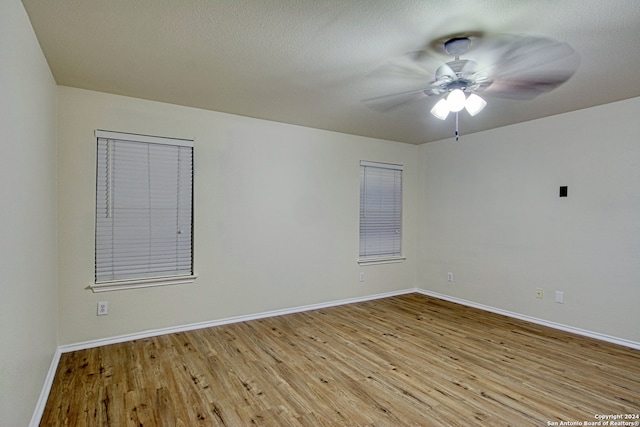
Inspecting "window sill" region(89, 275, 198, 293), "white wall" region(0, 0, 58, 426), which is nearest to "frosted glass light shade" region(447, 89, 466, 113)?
"white wall" region(0, 0, 58, 426)

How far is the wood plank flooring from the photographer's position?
216cm

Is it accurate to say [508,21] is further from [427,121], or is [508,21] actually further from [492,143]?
[492,143]

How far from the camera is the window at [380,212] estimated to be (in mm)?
5020

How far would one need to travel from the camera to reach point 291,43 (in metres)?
2.22

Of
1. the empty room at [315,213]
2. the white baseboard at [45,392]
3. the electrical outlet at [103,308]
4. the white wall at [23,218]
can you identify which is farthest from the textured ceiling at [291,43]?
the white baseboard at [45,392]

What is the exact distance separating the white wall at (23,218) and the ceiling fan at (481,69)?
2250 millimetres

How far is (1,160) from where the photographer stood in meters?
1.50

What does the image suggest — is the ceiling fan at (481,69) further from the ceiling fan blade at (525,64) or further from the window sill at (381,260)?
the window sill at (381,260)

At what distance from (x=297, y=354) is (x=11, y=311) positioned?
2095 millimetres

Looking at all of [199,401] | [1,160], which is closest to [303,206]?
[199,401]

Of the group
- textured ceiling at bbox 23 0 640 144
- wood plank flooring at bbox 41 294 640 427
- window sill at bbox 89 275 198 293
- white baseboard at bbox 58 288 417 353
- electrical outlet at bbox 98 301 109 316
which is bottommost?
wood plank flooring at bbox 41 294 640 427

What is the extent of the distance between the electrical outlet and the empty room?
0.6 inches

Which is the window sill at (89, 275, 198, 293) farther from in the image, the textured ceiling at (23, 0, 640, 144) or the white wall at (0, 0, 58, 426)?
the textured ceiling at (23, 0, 640, 144)

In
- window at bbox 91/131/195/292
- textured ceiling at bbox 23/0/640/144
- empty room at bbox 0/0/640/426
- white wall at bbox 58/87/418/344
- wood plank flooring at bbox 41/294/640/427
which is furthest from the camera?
window at bbox 91/131/195/292
